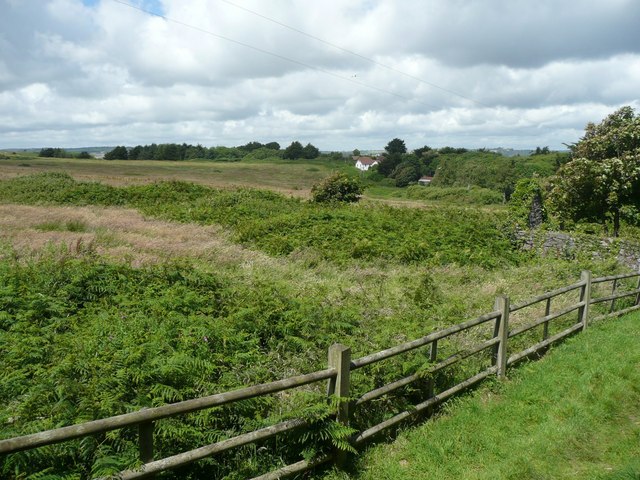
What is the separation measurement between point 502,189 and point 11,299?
86.1 metres

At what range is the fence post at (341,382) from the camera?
4.55 meters

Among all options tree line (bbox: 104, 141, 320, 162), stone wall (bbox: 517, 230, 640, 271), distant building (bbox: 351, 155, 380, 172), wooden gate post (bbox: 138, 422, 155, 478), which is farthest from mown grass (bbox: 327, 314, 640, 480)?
distant building (bbox: 351, 155, 380, 172)

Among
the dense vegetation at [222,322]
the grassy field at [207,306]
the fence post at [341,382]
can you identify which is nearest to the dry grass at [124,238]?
the grassy field at [207,306]

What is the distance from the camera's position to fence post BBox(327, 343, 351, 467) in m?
4.55

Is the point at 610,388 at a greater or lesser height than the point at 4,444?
lesser

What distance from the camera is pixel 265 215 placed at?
23.7 meters

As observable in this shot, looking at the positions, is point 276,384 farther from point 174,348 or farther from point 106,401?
point 174,348

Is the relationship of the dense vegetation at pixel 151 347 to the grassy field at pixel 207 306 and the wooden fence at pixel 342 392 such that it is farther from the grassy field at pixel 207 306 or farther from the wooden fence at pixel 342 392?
the wooden fence at pixel 342 392

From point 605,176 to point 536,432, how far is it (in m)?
16.3

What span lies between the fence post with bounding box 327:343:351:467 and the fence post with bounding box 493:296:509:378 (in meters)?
3.23

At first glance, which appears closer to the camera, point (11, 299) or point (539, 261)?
point (11, 299)

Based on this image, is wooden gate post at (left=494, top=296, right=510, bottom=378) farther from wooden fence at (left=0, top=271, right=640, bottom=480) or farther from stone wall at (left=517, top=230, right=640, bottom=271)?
stone wall at (left=517, top=230, right=640, bottom=271)

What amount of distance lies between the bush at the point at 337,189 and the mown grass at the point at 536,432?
88.5 feet

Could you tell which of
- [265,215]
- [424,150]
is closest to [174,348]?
[265,215]
